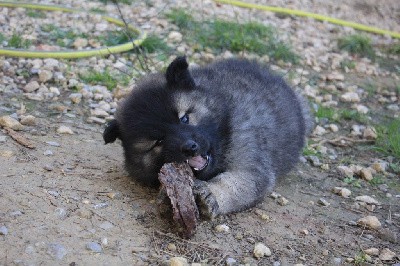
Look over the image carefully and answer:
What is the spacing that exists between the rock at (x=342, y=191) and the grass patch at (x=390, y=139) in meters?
0.99

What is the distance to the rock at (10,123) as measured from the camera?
460 cm

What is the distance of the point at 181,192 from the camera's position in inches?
142

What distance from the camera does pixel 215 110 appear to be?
13.6 ft

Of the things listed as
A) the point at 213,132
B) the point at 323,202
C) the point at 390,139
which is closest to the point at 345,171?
the point at 323,202

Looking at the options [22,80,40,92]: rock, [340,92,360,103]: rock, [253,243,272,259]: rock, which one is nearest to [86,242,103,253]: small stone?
[253,243,272,259]: rock

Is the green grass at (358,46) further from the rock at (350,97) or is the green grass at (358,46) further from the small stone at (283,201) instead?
the small stone at (283,201)

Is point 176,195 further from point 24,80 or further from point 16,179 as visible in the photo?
point 24,80

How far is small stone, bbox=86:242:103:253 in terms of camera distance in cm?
324

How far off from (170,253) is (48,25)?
14.1 feet

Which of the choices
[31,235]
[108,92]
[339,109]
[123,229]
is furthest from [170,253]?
[339,109]

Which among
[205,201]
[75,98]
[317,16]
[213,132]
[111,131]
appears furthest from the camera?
[317,16]

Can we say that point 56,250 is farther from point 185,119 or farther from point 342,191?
point 342,191

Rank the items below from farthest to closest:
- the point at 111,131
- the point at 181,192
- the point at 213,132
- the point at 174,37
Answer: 1. the point at 174,37
2. the point at 111,131
3. the point at 213,132
4. the point at 181,192

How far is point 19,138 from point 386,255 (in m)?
2.58
